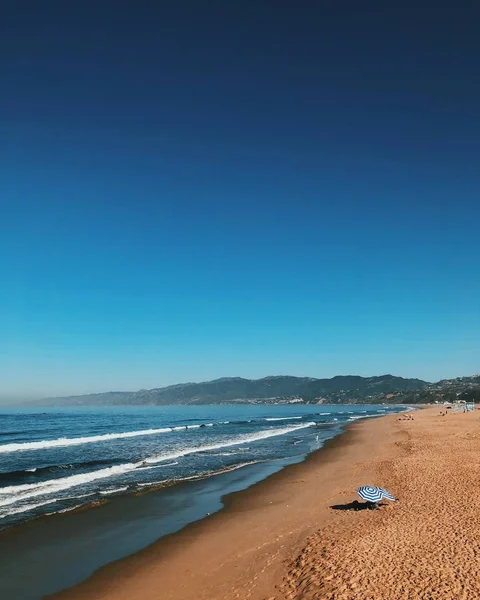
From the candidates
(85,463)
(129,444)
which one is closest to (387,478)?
(85,463)

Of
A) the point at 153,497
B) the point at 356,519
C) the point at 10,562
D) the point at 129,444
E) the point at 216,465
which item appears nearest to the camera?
the point at 10,562

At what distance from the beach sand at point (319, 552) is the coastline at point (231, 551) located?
29 mm

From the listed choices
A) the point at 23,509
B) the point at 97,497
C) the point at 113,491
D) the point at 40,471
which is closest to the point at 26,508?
the point at 23,509

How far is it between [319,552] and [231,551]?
110 inches

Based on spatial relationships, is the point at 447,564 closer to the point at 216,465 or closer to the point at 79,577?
the point at 79,577

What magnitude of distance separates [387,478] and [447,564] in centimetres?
1178

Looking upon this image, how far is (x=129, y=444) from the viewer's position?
42656 mm

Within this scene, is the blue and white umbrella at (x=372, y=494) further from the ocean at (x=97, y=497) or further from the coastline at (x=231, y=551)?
the ocean at (x=97, y=497)

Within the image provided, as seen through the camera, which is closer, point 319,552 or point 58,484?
point 319,552

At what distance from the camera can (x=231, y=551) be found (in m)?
12.6

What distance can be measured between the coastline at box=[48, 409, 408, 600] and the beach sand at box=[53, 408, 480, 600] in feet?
0.10

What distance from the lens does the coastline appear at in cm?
1025

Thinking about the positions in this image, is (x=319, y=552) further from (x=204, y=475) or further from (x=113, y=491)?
(x=204, y=475)

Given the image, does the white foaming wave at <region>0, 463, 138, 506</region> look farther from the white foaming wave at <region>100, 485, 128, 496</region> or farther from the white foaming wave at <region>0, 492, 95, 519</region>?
the white foaming wave at <region>100, 485, 128, 496</region>
